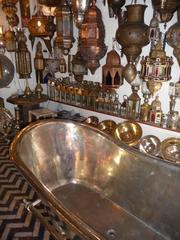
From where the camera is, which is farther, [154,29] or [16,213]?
[154,29]

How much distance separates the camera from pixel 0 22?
12.6 feet

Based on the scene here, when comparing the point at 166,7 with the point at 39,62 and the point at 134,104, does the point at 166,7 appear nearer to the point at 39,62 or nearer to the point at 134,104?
the point at 134,104

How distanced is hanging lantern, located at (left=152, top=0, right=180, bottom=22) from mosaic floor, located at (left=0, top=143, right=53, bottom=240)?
6.72ft

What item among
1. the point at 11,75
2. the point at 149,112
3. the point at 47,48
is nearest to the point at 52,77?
the point at 47,48

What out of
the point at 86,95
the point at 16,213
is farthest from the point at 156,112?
the point at 16,213

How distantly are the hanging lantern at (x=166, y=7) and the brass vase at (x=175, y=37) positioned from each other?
82 millimetres

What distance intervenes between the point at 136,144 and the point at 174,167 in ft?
2.63

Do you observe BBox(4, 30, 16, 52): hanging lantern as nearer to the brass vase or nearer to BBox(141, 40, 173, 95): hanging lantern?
BBox(141, 40, 173, 95): hanging lantern

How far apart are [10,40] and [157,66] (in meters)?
2.56

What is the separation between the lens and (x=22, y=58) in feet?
12.1

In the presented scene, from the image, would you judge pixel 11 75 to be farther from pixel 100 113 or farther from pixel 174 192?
pixel 174 192

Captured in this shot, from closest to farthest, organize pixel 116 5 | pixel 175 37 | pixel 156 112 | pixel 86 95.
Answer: pixel 175 37
pixel 116 5
pixel 156 112
pixel 86 95

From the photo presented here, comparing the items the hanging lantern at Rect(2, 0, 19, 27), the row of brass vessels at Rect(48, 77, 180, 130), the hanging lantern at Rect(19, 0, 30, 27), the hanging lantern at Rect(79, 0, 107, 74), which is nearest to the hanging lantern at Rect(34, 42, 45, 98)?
the row of brass vessels at Rect(48, 77, 180, 130)

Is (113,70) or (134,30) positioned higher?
(134,30)
